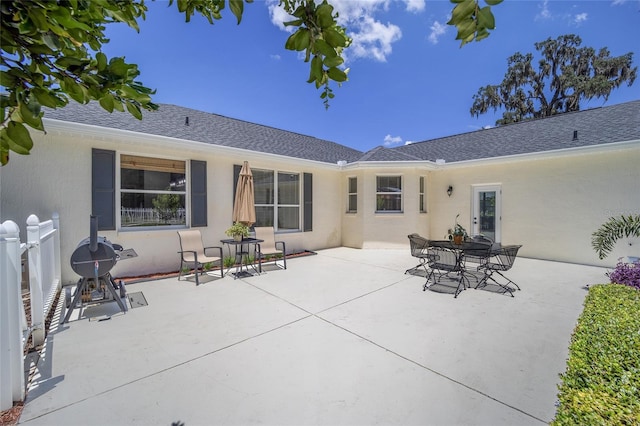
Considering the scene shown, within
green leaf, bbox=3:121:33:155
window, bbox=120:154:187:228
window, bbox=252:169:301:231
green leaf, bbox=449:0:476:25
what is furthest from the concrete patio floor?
window, bbox=252:169:301:231

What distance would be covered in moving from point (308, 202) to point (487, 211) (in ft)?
21.8

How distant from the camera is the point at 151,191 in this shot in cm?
711

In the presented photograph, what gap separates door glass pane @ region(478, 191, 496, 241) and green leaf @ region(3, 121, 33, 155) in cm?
1168

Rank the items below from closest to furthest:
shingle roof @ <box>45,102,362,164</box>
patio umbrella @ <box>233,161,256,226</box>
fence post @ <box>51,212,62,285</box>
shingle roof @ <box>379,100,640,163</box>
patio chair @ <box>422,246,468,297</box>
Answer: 1. fence post @ <box>51,212,62,285</box>
2. patio chair @ <box>422,246,468,297</box>
3. shingle roof @ <box>45,102,362,164</box>
4. patio umbrella @ <box>233,161,256,226</box>
5. shingle roof @ <box>379,100,640,163</box>

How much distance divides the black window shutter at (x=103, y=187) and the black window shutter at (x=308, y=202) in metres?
5.61

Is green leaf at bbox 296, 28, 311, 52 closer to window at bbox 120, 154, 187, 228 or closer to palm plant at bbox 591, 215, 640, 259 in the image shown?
window at bbox 120, 154, 187, 228

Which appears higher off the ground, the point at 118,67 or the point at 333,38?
the point at 333,38

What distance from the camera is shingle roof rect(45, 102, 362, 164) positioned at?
21.5 feet

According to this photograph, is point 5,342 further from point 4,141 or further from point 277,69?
point 277,69

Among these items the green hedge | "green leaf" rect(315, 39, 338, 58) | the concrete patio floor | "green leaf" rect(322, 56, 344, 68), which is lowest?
the concrete patio floor

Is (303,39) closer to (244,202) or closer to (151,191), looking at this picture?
(244,202)

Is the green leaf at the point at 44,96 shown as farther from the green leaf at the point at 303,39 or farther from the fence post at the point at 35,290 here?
the fence post at the point at 35,290

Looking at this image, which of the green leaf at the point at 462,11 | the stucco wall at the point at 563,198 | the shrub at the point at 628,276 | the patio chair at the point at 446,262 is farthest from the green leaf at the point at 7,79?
the stucco wall at the point at 563,198

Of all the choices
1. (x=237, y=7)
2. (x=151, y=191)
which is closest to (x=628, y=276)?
(x=237, y=7)
